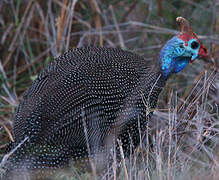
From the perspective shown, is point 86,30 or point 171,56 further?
point 86,30

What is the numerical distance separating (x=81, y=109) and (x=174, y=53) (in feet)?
3.05

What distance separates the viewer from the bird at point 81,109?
8.25ft

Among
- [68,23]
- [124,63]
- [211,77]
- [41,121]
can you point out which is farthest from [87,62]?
[68,23]

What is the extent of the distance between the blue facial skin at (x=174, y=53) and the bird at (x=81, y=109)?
11cm

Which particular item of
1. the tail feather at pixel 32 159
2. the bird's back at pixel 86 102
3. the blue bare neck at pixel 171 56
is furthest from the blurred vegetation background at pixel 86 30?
the tail feather at pixel 32 159

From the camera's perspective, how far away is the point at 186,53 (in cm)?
323

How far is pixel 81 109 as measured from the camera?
2.61 metres

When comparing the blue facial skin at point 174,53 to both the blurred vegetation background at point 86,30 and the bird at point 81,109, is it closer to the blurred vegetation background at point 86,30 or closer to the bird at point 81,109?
the bird at point 81,109

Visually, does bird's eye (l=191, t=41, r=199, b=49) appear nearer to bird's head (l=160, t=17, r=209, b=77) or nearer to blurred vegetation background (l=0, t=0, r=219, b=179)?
bird's head (l=160, t=17, r=209, b=77)

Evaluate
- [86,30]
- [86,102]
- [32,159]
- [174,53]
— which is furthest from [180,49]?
[86,30]

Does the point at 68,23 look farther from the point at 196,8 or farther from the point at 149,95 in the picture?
the point at 149,95

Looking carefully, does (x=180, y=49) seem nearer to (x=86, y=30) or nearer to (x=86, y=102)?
(x=86, y=102)

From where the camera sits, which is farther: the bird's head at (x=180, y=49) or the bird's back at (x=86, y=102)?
the bird's head at (x=180, y=49)

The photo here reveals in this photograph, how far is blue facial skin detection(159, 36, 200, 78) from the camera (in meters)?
3.21
